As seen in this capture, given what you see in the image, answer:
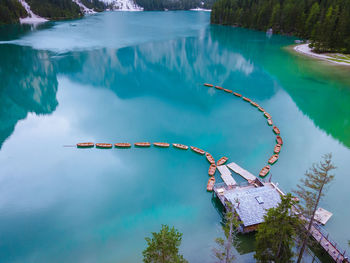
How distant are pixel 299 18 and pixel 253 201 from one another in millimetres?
135909

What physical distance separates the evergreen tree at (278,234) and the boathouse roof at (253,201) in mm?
5588

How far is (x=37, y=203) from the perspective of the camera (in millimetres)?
30297

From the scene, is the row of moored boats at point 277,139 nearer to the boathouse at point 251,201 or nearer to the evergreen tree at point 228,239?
the boathouse at point 251,201

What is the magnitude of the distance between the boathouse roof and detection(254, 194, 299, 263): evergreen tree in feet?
18.3

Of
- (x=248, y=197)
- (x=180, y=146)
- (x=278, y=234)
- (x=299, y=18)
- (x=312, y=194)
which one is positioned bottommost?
(x=180, y=146)

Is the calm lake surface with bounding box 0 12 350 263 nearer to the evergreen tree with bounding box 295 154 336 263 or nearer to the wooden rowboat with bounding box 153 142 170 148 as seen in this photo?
the wooden rowboat with bounding box 153 142 170 148

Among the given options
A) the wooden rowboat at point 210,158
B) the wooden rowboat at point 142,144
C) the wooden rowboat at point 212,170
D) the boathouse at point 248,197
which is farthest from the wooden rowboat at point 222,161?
the wooden rowboat at point 142,144

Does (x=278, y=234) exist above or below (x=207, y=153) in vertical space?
above

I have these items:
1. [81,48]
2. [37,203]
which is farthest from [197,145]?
[81,48]

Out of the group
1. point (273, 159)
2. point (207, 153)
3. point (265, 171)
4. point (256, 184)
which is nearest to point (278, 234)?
point (256, 184)

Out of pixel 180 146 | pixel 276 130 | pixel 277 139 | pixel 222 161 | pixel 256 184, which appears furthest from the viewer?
pixel 276 130

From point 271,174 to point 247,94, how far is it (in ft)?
107

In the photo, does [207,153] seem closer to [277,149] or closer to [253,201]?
[277,149]

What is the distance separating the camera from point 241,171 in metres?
34.2
